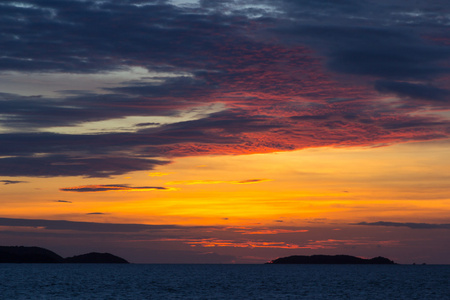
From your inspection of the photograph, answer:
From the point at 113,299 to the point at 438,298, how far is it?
6948 cm

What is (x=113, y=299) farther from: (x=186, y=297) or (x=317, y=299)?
(x=317, y=299)

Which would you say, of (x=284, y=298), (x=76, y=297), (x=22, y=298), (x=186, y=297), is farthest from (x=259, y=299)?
(x=22, y=298)

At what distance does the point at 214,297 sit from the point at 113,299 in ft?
69.6

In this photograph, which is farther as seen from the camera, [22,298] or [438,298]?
[438,298]

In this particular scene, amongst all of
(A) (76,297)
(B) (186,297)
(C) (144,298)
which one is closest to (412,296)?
(B) (186,297)

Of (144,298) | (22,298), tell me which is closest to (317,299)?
(144,298)

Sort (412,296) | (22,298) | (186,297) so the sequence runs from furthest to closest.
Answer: (412,296), (186,297), (22,298)

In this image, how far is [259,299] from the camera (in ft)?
396

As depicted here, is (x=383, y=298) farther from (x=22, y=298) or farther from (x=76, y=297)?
(x=22, y=298)

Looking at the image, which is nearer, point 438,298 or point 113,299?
point 113,299

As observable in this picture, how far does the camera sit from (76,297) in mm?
122562

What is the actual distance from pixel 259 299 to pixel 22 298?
152 feet

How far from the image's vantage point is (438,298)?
130m

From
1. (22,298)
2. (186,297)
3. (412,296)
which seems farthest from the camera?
(412,296)
